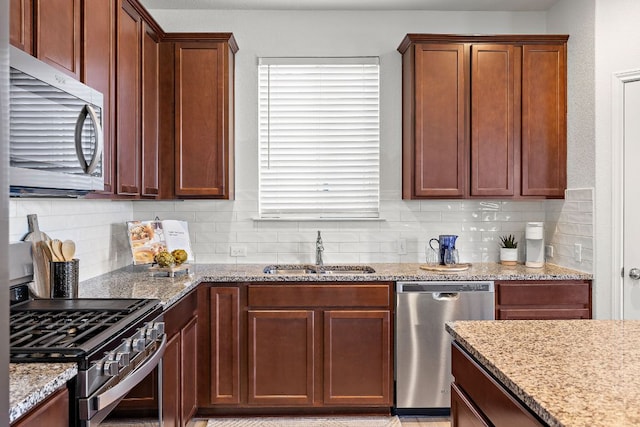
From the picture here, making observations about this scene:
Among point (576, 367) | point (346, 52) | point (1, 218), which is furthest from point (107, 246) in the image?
point (576, 367)

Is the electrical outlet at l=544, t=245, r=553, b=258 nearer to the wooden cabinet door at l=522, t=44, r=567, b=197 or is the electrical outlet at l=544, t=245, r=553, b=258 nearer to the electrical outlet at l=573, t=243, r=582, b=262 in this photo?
the electrical outlet at l=573, t=243, r=582, b=262

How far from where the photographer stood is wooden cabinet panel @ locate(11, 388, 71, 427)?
1.31m

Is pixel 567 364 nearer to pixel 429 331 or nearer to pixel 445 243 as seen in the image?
pixel 429 331

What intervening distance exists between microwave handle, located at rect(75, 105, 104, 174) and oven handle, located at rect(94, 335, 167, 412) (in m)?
0.77

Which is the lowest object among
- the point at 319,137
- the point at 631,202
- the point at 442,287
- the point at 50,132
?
the point at 442,287

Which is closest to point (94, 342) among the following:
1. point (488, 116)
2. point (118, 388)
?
point (118, 388)

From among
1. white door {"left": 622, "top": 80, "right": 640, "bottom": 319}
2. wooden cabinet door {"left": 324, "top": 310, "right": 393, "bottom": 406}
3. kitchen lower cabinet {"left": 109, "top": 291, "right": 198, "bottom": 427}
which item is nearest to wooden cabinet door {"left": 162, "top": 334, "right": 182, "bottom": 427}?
kitchen lower cabinet {"left": 109, "top": 291, "right": 198, "bottom": 427}

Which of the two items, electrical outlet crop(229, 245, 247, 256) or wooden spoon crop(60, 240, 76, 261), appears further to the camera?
electrical outlet crop(229, 245, 247, 256)

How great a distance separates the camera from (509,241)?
3986 millimetres

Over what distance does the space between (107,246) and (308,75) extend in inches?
74.4

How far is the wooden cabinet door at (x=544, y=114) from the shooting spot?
12.3 feet

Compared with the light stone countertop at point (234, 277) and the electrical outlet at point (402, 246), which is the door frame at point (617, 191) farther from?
the electrical outlet at point (402, 246)

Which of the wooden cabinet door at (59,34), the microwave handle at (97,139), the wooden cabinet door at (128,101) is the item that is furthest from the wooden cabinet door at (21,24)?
the wooden cabinet door at (128,101)

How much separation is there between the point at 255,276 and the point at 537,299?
5.96 ft
